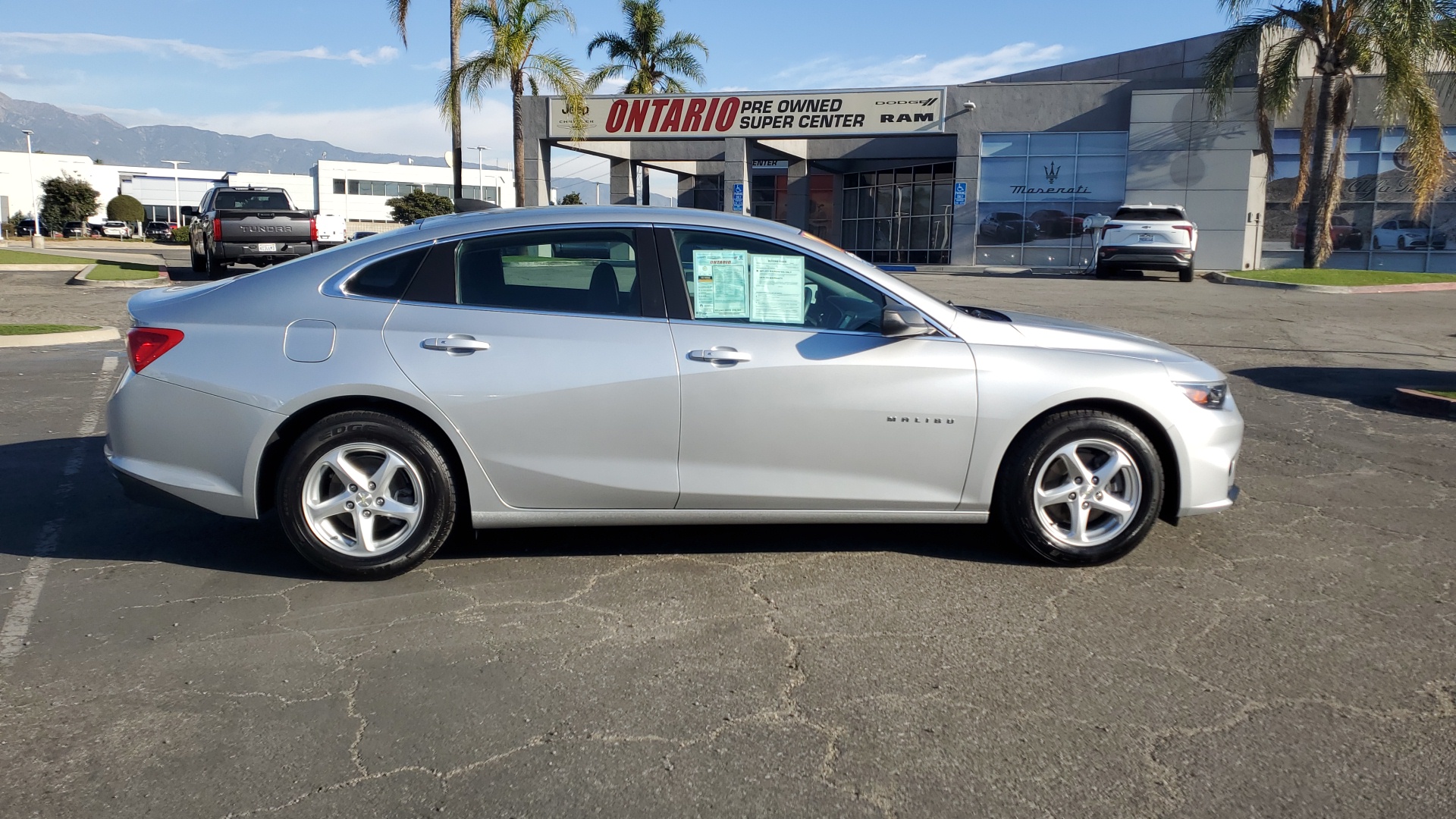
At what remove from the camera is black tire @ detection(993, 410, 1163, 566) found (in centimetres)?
471

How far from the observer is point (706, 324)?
4.64 metres

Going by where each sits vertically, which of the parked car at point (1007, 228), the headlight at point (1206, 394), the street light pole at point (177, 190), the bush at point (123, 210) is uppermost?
the street light pole at point (177, 190)

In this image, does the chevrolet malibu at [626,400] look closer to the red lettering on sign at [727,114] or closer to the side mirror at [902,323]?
the side mirror at [902,323]

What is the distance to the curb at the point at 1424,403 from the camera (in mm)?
8531

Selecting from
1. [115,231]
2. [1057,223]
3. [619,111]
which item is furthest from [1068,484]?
[115,231]

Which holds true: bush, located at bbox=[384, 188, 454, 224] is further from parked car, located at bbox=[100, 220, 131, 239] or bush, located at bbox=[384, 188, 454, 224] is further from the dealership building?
the dealership building

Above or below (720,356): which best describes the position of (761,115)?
above

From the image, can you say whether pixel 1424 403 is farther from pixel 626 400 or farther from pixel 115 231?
pixel 115 231

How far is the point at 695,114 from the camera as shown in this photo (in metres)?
35.0

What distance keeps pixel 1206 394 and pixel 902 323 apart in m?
1.43

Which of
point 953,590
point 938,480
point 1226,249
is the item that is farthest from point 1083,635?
point 1226,249

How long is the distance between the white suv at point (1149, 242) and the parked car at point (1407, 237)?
10.9 meters

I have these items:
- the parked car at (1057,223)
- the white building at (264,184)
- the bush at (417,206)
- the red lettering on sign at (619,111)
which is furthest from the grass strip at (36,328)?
the white building at (264,184)

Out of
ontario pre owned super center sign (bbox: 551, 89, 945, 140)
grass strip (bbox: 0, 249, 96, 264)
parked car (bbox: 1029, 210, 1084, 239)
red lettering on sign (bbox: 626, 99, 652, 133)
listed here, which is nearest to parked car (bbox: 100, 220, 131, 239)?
grass strip (bbox: 0, 249, 96, 264)
